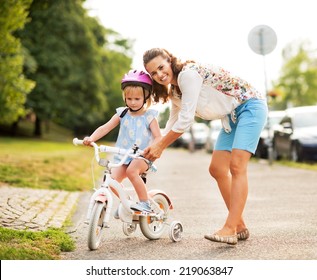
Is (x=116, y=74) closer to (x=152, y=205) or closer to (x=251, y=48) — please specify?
(x=251, y=48)

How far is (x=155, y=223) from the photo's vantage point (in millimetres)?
6355

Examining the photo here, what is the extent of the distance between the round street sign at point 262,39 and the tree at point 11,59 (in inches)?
222

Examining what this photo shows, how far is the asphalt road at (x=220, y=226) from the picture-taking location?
17.6 feet

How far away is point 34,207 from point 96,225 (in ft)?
10.0

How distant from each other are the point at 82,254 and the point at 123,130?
120 centimetres

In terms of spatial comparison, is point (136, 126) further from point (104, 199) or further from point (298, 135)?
point (298, 135)

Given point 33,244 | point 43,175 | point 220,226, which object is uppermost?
point 33,244

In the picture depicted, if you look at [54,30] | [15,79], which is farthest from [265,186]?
[54,30]

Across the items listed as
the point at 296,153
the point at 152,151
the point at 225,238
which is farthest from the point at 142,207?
the point at 296,153

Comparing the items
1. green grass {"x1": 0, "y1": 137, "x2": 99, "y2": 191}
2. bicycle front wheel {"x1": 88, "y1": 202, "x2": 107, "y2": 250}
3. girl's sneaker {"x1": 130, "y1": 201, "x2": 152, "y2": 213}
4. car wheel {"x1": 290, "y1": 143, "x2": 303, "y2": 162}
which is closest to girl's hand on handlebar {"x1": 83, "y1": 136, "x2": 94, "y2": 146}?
bicycle front wheel {"x1": 88, "y1": 202, "x2": 107, "y2": 250}

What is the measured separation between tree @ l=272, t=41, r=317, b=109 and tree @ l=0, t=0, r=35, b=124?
5699cm

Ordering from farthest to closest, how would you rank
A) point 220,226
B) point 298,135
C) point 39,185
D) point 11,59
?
point 11,59 → point 298,135 → point 39,185 → point 220,226

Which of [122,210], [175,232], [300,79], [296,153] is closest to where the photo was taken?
[122,210]
